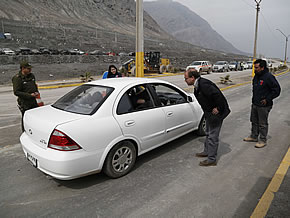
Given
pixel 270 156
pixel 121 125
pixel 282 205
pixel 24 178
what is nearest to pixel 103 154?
pixel 121 125

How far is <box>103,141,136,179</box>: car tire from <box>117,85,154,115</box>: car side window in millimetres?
547

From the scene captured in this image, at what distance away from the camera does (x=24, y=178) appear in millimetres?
3740

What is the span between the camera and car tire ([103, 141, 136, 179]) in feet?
11.6

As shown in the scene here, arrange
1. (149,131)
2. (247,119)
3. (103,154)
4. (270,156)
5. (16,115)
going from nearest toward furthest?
(103,154) → (149,131) → (270,156) → (247,119) → (16,115)

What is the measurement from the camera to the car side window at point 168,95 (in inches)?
187

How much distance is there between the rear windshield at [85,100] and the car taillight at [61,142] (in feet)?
1.74

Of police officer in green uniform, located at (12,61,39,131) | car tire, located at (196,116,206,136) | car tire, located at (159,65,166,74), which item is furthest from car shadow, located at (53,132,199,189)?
car tire, located at (159,65,166,74)

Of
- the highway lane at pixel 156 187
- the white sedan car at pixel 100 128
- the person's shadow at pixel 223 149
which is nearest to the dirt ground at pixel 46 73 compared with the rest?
the white sedan car at pixel 100 128

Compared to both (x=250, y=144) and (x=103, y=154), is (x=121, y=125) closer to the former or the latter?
(x=103, y=154)

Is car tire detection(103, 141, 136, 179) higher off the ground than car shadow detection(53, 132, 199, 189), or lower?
higher

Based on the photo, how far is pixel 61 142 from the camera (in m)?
3.10

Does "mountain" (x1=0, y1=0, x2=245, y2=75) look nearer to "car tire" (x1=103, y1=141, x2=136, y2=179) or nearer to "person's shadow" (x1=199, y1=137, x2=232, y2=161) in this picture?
"person's shadow" (x1=199, y1=137, x2=232, y2=161)

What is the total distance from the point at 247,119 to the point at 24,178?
20.5ft

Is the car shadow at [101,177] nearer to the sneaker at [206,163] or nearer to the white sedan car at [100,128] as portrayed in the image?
the white sedan car at [100,128]
